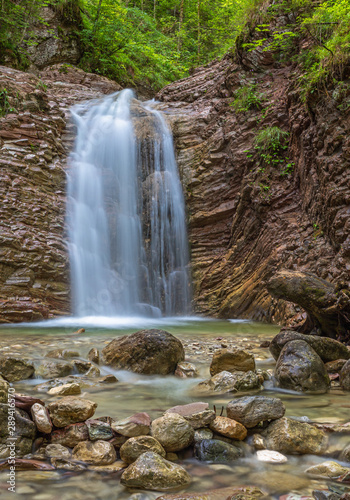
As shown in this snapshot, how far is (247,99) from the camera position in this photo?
36.4 ft

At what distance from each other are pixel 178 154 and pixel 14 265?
6318 mm

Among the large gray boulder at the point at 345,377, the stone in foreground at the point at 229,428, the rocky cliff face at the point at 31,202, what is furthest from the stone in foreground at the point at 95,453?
the rocky cliff face at the point at 31,202

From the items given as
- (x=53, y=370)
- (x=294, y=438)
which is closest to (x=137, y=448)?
(x=294, y=438)

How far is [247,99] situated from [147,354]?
29.6 ft

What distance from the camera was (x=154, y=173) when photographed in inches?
486

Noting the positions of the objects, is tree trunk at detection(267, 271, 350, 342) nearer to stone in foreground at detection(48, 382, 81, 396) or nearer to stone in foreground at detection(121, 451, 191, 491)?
stone in foreground at detection(48, 382, 81, 396)

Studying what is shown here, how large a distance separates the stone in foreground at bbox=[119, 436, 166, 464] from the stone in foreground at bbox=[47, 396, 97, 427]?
454mm

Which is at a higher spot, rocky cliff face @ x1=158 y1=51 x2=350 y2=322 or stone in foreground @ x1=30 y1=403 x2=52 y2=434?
rocky cliff face @ x1=158 y1=51 x2=350 y2=322

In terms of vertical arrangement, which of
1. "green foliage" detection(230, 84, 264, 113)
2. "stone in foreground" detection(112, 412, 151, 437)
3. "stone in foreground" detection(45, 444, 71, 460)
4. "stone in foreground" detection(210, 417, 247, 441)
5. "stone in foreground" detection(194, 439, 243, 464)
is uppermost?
"green foliage" detection(230, 84, 264, 113)

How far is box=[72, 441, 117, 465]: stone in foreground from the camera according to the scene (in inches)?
87.3

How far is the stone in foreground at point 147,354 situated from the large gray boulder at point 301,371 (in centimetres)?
123

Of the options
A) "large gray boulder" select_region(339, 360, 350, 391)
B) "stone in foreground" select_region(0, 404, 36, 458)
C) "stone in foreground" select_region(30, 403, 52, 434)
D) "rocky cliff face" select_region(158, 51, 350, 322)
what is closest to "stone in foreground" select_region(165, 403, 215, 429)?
"stone in foreground" select_region(30, 403, 52, 434)

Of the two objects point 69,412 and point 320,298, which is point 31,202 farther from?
point 69,412

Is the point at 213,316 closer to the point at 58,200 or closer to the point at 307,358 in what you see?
the point at 58,200
